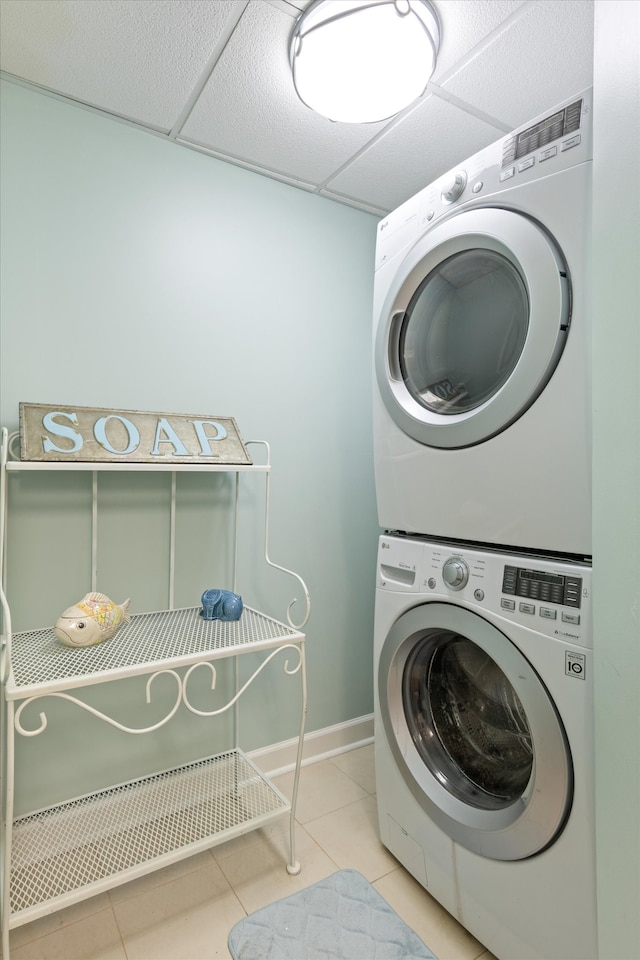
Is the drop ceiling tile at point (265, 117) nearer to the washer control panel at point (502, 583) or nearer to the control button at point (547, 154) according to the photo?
the control button at point (547, 154)

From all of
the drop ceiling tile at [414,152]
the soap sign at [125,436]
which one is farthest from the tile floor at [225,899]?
the drop ceiling tile at [414,152]

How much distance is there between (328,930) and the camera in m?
1.21

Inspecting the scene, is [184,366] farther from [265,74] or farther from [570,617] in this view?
[570,617]

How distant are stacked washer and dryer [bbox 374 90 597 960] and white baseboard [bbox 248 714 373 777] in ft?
1.66

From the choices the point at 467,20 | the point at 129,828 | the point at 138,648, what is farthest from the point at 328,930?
the point at 467,20

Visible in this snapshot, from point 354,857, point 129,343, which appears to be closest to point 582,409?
point 129,343

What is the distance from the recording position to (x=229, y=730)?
1.71 metres

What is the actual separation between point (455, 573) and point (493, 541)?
0.11 meters

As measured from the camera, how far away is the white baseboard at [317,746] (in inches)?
70.3

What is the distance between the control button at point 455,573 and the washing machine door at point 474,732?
0.06 metres

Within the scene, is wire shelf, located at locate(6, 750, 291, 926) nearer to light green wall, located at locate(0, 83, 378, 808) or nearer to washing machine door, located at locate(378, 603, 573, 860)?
light green wall, located at locate(0, 83, 378, 808)

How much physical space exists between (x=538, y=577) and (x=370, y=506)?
3.56 ft

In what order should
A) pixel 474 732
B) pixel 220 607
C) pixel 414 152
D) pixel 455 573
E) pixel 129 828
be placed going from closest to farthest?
pixel 455 573 → pixel 474 732 → pixel 129 828 → pixel 220 607 → pixel 414 152

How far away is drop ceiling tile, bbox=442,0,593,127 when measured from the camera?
3.75ft
